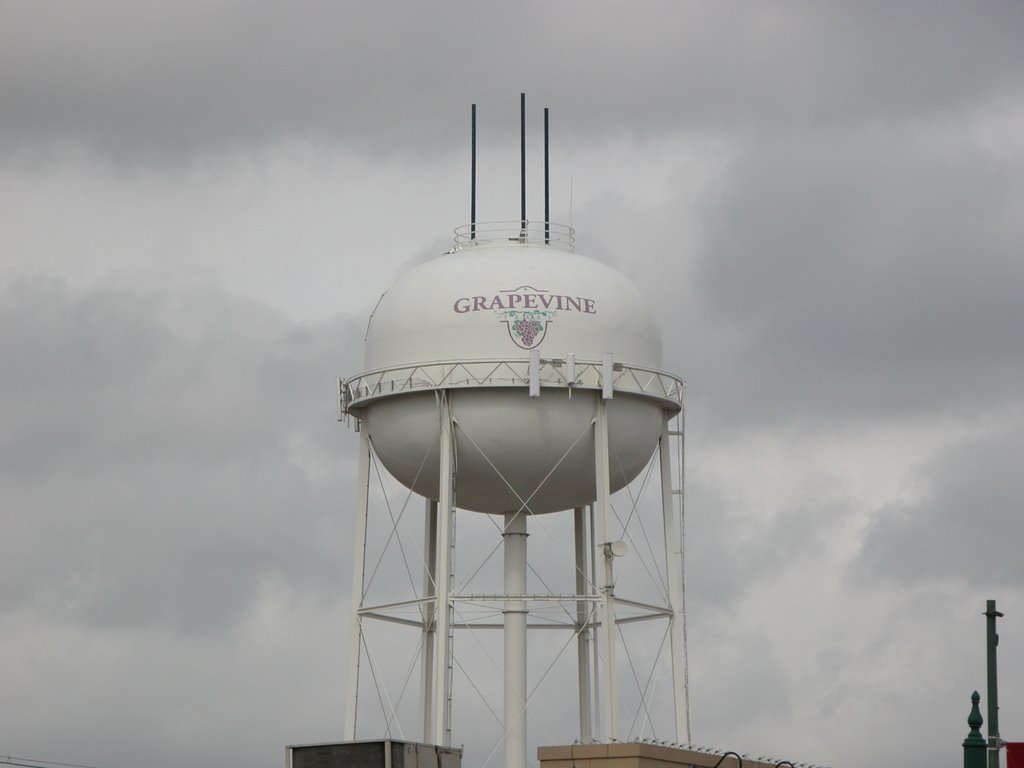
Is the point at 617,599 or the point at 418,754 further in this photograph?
the point at 617,599

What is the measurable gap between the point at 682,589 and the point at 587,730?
13.7 feet

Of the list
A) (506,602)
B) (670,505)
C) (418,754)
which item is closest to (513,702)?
(506,602)

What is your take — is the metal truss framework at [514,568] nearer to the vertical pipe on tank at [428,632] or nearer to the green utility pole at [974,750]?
the vertical pipe on tank at [428,632]

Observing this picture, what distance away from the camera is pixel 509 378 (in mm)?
38062

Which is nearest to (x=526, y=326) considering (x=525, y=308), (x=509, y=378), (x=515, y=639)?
(x=525, y=308)

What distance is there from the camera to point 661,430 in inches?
1588

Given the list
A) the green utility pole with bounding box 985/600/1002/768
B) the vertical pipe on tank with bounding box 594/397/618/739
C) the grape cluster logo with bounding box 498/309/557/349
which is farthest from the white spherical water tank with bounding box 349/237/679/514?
the green utility pole with bounding box 985/600/1002/768

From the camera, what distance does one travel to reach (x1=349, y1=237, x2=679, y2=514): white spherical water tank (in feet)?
125

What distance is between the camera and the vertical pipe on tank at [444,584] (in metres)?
37.6

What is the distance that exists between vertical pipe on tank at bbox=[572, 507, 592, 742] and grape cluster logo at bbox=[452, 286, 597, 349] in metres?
5.01

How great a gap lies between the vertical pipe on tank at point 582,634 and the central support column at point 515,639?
59.4 inches

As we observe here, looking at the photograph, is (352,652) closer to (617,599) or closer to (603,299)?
(617,599)

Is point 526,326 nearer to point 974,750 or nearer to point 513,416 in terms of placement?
point 513,416

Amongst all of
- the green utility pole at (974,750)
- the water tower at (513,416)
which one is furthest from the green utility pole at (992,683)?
the water tower at (513,416)
